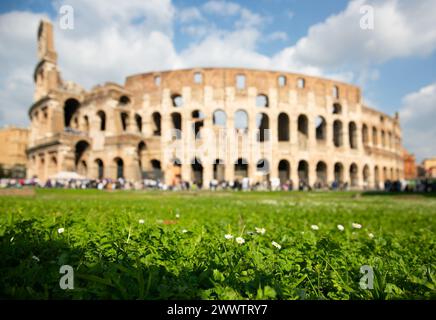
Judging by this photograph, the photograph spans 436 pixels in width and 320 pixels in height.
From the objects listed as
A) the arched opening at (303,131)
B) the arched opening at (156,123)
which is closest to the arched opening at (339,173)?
the arched opening at (303,131)

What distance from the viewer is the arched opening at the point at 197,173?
1134 inches

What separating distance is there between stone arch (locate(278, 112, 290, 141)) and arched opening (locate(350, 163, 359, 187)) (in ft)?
31.0

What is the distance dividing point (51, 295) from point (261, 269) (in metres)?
1.28

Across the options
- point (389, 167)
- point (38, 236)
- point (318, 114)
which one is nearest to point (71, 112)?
point (318, 114)

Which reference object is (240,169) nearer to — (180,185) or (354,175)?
(180,185)

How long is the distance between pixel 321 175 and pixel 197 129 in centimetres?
1509

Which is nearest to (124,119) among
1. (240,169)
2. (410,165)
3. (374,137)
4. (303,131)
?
(240,169)

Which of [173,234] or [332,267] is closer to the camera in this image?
[332,267]

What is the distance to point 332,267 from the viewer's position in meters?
1.99

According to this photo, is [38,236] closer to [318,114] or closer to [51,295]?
[51,295]

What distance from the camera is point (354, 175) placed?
113 ft

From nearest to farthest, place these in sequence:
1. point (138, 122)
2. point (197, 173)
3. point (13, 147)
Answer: point (197, 173) < point (138, 122) < point (13, 147)

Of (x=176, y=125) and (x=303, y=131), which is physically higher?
(x=176, y=125)

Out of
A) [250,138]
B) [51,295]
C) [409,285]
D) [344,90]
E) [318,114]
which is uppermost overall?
[344,90]
